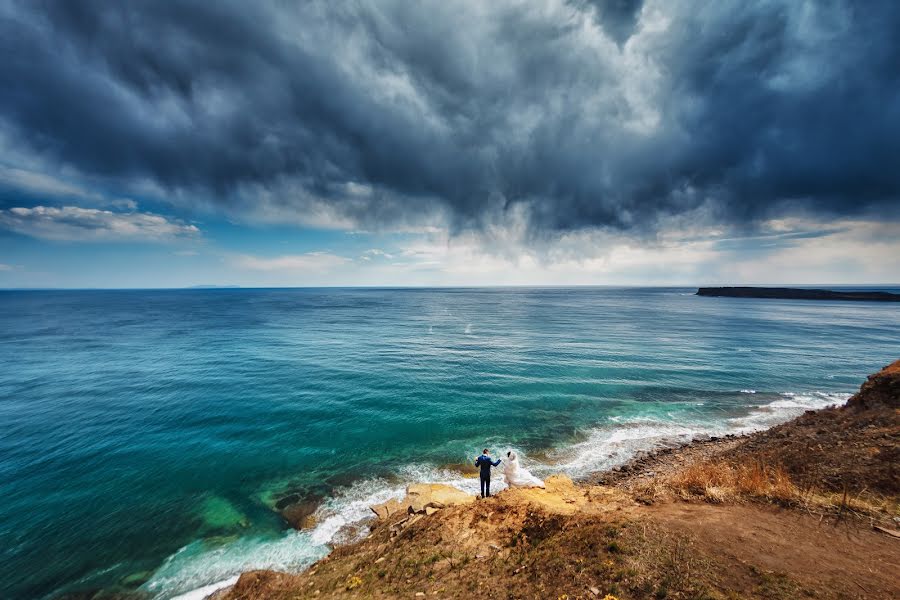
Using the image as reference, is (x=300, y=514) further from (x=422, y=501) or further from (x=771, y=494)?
(x=771, y=494)

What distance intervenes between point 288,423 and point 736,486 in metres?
30.3

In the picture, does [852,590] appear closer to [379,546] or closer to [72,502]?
[379,546]

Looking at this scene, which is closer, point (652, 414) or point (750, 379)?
point (652, 414)

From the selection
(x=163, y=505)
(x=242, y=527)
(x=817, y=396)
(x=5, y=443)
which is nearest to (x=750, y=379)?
(x=817, y=396)

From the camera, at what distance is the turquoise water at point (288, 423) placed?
57.0ft

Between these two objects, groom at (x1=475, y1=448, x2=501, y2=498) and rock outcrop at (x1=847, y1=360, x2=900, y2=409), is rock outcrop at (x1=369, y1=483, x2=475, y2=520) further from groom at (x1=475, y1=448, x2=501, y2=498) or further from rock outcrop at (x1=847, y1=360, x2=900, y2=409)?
rock outcrop at (x1=847, y1=360, x2=900, y2=409)

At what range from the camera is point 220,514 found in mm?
19359

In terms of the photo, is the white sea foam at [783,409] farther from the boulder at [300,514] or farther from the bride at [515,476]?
the boulder at [300,514]

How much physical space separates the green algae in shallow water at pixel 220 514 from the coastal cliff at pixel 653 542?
5044mm

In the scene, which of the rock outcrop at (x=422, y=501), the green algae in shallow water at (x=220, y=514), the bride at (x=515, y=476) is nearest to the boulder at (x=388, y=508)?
the rock outcrop at (x=422, y=501)

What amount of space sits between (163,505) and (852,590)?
→ 28.6 m

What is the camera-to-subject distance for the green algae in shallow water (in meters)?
18.7

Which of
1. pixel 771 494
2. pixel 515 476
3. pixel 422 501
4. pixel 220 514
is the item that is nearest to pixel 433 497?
pixel 422 501

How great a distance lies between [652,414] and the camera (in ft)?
105
